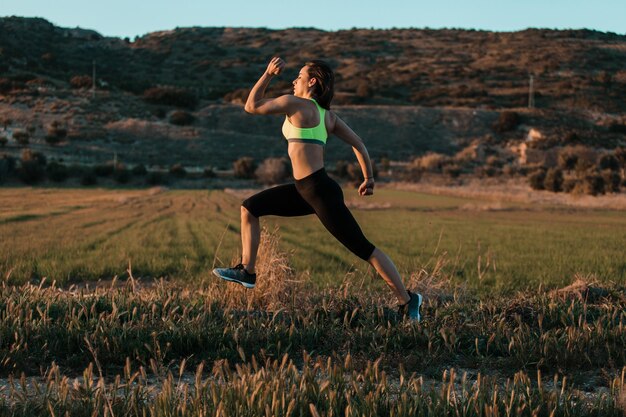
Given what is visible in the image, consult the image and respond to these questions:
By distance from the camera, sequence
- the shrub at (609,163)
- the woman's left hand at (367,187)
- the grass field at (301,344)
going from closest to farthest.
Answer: the grass field at (301,344) < the woman's left hand at (367,187) < the shrub at (609,163)

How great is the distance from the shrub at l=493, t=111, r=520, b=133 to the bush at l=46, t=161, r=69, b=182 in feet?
133

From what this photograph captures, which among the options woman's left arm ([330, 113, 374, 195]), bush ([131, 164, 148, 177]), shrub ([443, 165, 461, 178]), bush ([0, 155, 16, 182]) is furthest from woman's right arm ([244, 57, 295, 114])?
shrub ([443, 165, 461, 178])

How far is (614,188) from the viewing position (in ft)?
123

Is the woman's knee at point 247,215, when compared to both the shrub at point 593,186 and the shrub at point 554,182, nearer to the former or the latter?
the shrub at point 593,186

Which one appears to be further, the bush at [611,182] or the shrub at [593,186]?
the bush at [611,182]

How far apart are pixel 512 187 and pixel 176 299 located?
41.1 metres

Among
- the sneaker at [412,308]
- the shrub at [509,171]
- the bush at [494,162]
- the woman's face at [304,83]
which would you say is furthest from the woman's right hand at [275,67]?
the bush at [494,162]

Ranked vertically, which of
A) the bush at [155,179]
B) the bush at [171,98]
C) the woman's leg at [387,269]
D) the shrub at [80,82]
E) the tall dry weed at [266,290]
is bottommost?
the bush at [155,179]

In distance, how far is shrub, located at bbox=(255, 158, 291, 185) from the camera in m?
46.4

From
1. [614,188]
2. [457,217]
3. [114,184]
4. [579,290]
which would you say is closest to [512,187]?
[614,188]

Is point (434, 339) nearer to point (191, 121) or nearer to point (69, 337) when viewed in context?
point (69, 337)

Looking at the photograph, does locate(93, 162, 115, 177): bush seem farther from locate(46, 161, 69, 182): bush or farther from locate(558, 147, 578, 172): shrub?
locate(558, 147, 578, 172): shrub

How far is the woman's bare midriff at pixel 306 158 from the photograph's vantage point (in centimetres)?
543

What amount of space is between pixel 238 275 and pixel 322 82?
6.32 ft
